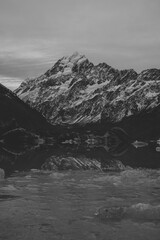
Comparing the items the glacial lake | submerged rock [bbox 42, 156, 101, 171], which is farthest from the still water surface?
submerged rock [bbox 42, 156, 101, 171]

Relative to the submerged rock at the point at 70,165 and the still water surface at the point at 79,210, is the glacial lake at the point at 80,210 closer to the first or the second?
the still water surface at the point at 79,210

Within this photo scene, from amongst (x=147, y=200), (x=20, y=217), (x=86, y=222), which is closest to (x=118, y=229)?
(x=86, y=222)

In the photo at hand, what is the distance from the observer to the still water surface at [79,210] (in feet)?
55.7

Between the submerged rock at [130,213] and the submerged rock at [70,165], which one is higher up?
the submerged rock at [130,213]

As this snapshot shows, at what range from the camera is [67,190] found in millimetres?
29328

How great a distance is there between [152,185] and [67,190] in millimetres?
7178

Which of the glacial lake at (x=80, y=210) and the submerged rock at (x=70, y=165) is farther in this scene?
the submerged rock at (x=70, y=165)

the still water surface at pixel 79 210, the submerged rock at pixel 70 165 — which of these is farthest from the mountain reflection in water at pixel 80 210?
the submerged rock at pixel 70 165

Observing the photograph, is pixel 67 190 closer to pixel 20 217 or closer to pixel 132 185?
pixel 132 185

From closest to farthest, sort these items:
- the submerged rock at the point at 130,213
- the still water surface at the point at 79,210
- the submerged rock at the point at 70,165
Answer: the still water surface at the point at 79,210
the submerged rock at the point at 130,213
the submerged rock at the point at 70,165

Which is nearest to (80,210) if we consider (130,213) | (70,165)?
(130,213)

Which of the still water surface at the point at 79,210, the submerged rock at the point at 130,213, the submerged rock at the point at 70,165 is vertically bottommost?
the submerged rock at the point at 70,165

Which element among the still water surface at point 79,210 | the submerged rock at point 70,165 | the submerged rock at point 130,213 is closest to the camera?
the still water surface at point 79,210

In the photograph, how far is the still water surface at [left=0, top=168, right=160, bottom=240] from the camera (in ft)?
55.7
